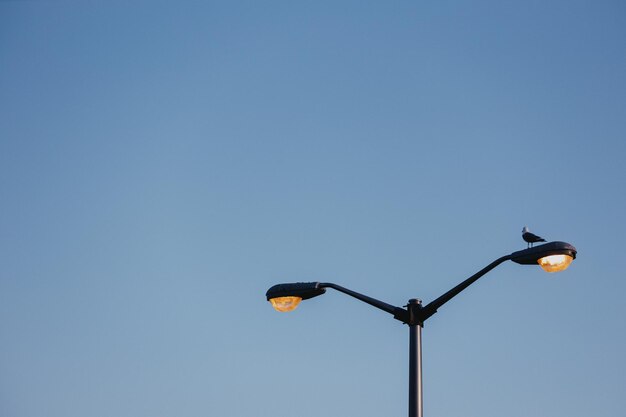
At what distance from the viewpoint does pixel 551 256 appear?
8461mm

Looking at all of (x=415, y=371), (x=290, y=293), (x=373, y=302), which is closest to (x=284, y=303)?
(x=290, y=293)

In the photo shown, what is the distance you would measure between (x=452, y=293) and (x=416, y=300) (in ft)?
1.51

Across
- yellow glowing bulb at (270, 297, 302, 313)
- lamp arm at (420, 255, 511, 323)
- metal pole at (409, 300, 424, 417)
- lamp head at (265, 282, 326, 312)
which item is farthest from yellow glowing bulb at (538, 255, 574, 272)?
yellow glowing bulb at (270, 297, 302, 313)

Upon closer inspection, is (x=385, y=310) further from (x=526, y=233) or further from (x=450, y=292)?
(x=526, y=233)

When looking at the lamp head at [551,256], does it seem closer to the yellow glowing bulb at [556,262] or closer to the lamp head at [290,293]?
the yellow glowing bulb at [556,262]

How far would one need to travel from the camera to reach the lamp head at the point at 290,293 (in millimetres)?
9680

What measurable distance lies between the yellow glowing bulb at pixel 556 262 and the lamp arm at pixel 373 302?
1.68 meters

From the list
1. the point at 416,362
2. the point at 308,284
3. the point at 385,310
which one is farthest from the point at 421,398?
the point at 308,284

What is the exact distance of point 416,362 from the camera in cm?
859

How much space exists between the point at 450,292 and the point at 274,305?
2.32 meters

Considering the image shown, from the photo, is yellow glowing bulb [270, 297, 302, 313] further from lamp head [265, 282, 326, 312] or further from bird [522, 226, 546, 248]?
bird [522, 226, 546, 248]

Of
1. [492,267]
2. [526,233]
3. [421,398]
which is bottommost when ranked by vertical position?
[421,398]

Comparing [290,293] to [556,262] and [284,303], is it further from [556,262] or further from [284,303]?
[556,262]

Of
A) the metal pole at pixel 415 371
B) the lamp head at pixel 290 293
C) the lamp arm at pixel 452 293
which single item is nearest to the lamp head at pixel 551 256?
the lamp arm at pixel 452 293
